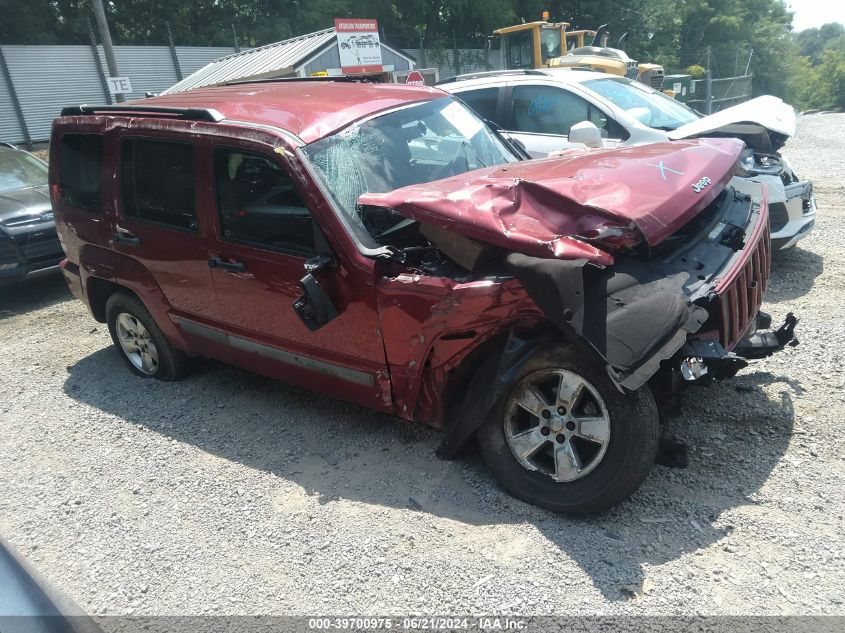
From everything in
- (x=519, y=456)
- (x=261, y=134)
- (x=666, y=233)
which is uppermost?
(x=261, y=134)

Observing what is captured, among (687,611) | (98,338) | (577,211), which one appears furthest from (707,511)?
(98,338)

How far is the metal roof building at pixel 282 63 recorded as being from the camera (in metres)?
13.4

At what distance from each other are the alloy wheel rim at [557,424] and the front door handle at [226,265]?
183cm

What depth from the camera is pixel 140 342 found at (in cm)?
519

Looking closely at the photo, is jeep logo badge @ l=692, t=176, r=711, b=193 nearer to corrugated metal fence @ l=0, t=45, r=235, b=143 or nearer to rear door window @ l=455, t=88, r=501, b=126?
rear door window @ l=455, t=88, r=501, b=126

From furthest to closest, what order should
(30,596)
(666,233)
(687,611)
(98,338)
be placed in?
(98,338) → (666,233) → (687,611) → (30,596)

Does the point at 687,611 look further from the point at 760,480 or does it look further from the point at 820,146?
the point at 820,146

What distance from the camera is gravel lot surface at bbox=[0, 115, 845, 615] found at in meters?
2.75

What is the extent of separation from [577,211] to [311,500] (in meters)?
2.02

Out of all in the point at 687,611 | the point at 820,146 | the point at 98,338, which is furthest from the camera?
the point at 820,146

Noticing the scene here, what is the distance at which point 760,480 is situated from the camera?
10.6 ft

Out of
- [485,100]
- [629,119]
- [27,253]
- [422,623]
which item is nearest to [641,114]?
[629,119]

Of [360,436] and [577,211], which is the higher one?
[577,211]

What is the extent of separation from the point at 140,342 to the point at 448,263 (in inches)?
121
